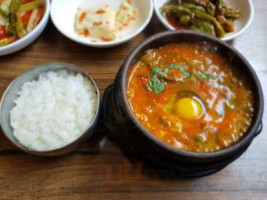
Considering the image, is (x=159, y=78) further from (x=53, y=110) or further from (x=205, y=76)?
(x=53, y=110)

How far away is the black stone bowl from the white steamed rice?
0.55 feet

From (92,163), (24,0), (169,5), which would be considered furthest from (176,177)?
(24,0)

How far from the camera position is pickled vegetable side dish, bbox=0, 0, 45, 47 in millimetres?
2238

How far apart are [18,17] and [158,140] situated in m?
1.48

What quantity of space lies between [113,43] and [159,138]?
89 centimetres

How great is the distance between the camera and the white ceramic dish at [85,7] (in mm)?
2166

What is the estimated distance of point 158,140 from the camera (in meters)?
1.41

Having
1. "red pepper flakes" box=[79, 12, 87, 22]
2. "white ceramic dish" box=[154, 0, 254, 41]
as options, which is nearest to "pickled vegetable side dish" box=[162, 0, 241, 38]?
"white ceramic dish" box=[154, 0, 254, 41]

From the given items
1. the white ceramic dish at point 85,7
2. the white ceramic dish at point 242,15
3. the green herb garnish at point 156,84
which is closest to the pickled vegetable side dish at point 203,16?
the white ceramic dish at point 242,15

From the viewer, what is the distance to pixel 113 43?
7.00ft

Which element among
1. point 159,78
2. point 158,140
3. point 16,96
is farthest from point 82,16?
point 158,140

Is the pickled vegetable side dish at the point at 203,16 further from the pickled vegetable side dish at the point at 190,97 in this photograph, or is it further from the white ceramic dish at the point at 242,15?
the pickled vegetable side dish at the point at 190,97

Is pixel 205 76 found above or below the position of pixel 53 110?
above

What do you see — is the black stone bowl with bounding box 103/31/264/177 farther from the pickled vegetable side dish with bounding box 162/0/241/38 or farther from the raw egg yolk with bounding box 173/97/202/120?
the pickled vegetable side dish with bounding box 162/0/241/38
